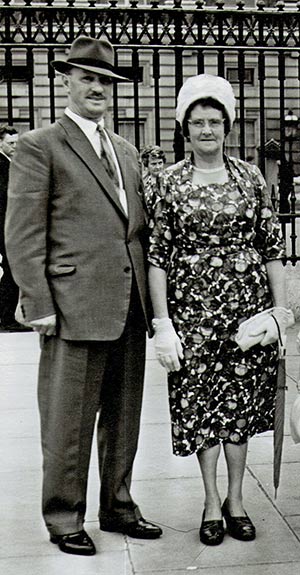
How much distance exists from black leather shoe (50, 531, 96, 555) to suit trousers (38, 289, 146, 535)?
0.12 feet

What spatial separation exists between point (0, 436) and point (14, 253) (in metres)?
2.35

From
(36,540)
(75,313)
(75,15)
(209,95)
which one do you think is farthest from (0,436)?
(75,15)

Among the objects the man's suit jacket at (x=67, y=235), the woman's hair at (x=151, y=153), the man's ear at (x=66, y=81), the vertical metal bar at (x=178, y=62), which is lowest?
the man's suit jacket at (x=67, y=235)

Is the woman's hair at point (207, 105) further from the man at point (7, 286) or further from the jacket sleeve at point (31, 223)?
the man at point (7, 286)

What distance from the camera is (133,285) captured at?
488 cm

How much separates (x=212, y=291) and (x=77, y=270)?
0.62 metres

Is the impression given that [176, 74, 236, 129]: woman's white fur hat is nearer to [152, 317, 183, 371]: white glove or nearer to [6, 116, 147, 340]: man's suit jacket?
[6, 116, 147, 340]: man's suit jacket

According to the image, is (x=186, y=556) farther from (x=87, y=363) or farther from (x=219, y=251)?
(x=219, y=251)

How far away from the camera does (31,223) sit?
181 inches

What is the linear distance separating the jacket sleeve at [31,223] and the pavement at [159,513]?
107cm

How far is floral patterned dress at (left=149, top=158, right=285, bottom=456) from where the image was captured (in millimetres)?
4844

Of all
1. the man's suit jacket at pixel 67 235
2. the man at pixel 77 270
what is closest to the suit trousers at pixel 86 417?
the man at pixel 77 270

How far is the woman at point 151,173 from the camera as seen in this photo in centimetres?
493

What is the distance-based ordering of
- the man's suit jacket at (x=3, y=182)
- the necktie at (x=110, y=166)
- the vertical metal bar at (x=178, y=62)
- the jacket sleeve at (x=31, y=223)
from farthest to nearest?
the man's suit jacket at (x=3, y=182), the vertical metal bar at (x=178, y=62), the necktie at (x=110, y=166), the jacket sleeve at (x=31, y=223)
